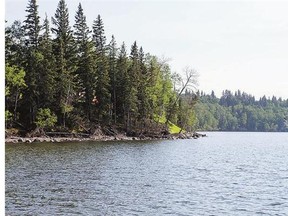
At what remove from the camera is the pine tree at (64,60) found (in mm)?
70312

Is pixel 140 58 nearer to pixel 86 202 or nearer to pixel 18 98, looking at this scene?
pixel 18 98

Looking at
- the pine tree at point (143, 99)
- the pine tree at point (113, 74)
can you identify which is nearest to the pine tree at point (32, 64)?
the pine tree at point (113, 74)

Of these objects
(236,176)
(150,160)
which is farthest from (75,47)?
(236,176)

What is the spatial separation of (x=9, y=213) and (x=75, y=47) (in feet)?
208

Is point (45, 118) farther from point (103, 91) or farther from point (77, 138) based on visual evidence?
point (103, 91)

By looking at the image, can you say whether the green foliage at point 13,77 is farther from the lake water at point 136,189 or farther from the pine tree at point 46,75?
the lake water at point 136,189

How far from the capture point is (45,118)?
67312 mm

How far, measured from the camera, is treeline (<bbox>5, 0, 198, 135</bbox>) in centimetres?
6744

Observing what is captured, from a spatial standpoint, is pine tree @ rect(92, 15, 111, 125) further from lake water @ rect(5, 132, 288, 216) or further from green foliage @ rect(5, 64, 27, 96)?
lake water @ rect(5, 132, 288, 216)

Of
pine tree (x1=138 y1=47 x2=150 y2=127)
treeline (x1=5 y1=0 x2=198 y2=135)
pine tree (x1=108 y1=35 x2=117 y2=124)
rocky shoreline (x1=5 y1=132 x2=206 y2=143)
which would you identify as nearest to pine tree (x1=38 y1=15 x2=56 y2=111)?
treeline (x1=5 y1=0 x2=198 y2=135)

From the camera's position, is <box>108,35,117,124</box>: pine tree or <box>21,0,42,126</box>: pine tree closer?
<box>21,0,42,126</box>: pine tree

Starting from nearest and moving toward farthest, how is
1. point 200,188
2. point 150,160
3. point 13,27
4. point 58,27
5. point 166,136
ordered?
point 200,188 < point 150,160 < point 13,27 < point 58,27 < point 166,136

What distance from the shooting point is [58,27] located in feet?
254

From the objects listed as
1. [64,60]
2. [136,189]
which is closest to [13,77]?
[64,60]
